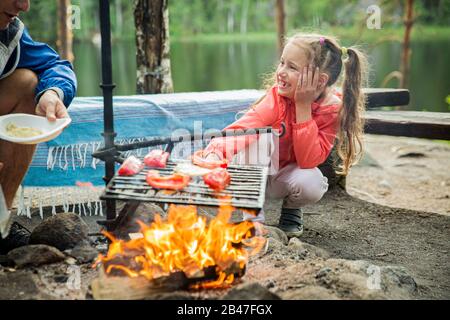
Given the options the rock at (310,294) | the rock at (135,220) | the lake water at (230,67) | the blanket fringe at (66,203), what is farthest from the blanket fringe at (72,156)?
the lake water at (230,67)

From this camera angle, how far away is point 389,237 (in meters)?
3.32

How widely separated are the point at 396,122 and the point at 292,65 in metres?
1.29

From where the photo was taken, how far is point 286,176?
3.05 meters

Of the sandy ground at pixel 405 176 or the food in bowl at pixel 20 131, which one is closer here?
the food in bowl at pixel 20 131

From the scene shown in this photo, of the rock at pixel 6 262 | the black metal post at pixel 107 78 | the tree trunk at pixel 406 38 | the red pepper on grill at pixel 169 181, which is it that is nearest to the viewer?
the red pepper on grill at pixel 169 181

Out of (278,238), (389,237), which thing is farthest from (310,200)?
(389,237)

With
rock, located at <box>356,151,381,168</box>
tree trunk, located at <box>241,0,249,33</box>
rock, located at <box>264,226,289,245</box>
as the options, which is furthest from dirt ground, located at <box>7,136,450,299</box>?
tree trunk, located at <box>241,0,249,33</box>

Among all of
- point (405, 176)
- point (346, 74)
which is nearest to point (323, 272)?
point (346, 74)

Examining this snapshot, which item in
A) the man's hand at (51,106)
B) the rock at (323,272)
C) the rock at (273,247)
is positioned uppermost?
the man's hand at (51,106)

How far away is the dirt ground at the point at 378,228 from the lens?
2.24 m

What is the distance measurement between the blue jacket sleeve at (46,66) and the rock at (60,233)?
60cm

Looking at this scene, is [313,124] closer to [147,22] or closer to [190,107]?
[190,107]

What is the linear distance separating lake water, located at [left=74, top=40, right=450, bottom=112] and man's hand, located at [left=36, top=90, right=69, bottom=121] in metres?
15.3

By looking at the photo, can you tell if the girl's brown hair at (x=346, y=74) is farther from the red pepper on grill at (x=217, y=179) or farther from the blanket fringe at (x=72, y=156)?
the blanket fringe at (x=72, y=156)
